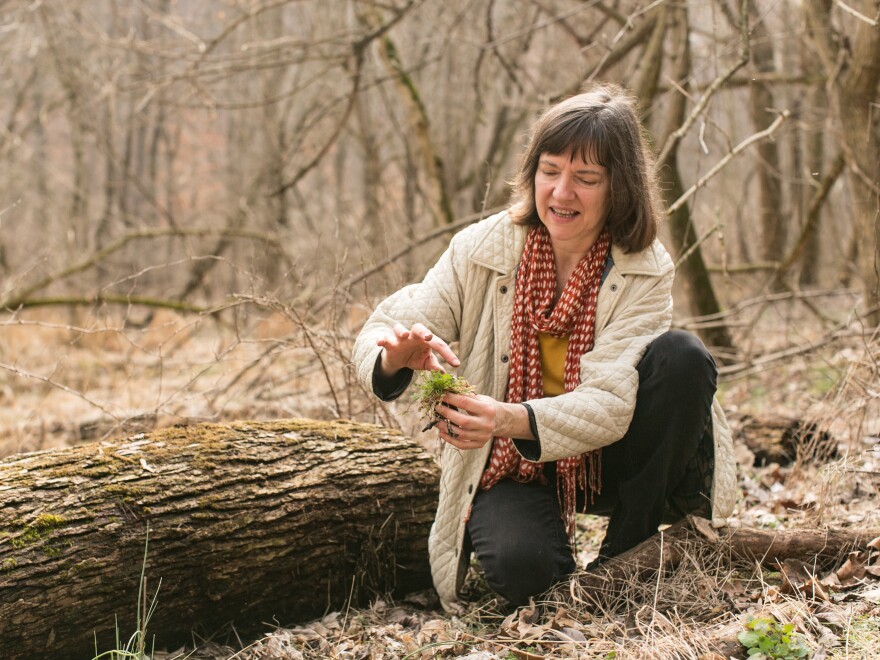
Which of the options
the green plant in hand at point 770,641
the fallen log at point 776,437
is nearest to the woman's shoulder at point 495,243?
the green plant in hand at point 770,641

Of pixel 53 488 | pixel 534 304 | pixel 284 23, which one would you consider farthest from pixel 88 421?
pixel 284 23

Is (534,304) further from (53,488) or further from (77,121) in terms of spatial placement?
(77,121)

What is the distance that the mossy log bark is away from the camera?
7.59 feet

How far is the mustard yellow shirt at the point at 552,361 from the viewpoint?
2.77 m

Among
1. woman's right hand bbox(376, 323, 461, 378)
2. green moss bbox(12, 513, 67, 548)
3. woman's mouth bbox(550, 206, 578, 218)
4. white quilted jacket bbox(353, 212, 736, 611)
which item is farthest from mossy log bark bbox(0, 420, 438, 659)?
woman's mouth bbox(550, 206, 578, 218)

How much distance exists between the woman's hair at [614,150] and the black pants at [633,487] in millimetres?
365

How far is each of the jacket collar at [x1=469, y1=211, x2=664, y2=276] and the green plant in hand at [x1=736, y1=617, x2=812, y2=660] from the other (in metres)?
1.06

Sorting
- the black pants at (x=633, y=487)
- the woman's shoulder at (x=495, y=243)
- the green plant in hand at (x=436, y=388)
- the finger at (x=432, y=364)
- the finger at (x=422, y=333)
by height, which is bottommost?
the black pants at (x=633, y=487)

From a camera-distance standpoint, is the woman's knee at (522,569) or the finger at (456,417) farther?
the woman's knee at (522,569)

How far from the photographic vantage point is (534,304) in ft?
8.97

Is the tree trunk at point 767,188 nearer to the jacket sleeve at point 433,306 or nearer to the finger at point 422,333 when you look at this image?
the jacket sleeve at point 433,306

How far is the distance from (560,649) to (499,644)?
0.59ft

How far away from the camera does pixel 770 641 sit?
2.19 m

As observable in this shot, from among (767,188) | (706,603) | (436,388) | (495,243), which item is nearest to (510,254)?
(495,243)
